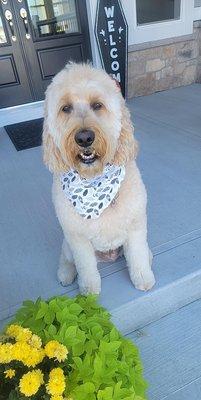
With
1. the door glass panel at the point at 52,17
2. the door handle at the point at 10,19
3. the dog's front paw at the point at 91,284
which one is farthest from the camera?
the door glass panel at the point at 52,17

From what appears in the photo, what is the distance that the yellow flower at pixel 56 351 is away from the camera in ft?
3.18

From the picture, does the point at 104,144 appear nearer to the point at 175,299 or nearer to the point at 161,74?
the point at 175,299

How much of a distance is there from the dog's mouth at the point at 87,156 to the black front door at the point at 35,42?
356cm

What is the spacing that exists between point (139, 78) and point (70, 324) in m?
4.33

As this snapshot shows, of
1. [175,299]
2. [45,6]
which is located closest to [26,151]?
[45,6]

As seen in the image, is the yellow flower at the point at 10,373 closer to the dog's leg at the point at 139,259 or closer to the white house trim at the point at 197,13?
the dog's leg at the point at 139,259

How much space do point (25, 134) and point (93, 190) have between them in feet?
8.96

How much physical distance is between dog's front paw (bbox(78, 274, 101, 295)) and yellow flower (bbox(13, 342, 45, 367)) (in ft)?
2.46

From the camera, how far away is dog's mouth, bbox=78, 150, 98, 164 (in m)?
1.34

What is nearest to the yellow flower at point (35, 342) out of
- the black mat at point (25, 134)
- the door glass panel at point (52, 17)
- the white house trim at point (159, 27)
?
the black mat at point (25, 134)

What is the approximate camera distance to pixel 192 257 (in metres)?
1.91

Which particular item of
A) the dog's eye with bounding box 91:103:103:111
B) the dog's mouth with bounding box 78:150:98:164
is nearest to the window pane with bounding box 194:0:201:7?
the dog's eye with bounding box 91:103:103:111

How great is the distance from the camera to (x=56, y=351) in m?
0.98

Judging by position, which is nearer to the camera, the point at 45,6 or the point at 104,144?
the point at 104,144
